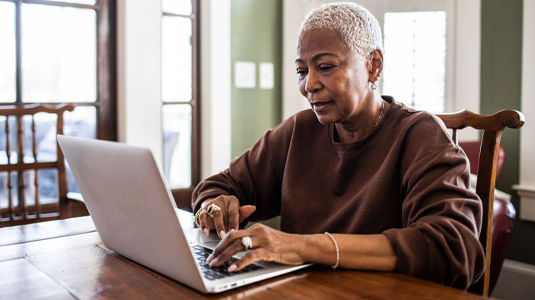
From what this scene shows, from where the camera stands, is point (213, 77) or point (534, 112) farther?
point (213, 77)

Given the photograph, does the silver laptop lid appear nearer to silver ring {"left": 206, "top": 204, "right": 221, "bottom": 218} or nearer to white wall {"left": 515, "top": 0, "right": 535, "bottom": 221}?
silver ring {"left": 206, "top": 204, "right": 221, "bottom": 218}

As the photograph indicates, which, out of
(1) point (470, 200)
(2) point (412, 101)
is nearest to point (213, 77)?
(2) point (412, 101)

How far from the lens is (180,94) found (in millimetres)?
3188

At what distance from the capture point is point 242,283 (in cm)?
87

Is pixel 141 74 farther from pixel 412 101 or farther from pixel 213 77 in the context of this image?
pixel 412 101

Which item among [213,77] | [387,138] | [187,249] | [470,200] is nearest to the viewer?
[187,249]

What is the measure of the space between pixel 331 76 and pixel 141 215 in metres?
0.60

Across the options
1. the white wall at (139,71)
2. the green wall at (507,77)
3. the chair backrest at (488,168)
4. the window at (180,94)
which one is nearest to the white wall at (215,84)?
the window at (180,94)

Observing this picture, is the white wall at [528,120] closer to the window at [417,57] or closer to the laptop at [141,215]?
the window at [417,57]

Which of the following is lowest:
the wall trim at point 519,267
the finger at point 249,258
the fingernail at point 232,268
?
the wall trim at point 519,267

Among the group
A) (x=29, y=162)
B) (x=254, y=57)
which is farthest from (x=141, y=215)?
(x=254, y=57)

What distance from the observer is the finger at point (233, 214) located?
1.26 meters

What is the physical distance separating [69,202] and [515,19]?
2503 mm

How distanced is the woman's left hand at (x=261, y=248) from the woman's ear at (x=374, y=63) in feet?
1.84
